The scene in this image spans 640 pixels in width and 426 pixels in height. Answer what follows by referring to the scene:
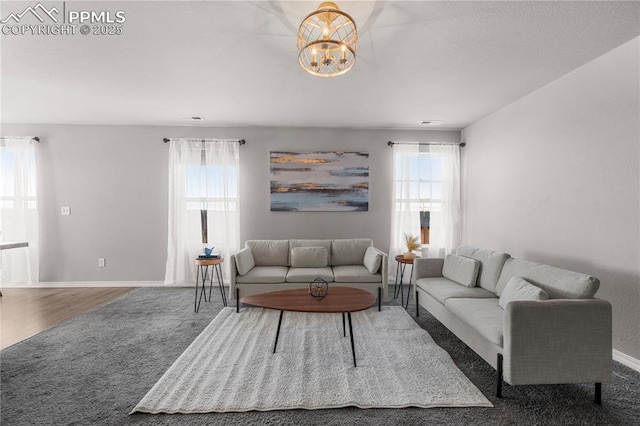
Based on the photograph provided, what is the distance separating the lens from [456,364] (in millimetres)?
2443

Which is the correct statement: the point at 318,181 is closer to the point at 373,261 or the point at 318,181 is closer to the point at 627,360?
the point at 373,261

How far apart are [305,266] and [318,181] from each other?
4.85 feet

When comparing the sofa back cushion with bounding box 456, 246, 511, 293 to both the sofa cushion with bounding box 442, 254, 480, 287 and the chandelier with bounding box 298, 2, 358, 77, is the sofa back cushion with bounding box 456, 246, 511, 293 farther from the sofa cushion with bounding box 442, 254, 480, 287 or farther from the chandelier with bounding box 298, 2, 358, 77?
the chandelier with bounding box 298, 2, 358, 77

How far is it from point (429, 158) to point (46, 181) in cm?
612

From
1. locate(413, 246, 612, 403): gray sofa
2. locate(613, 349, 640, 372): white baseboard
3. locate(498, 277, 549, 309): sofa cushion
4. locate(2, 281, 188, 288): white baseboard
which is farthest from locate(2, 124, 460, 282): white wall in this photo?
locate(613, 349, 640, 372): white baseboard

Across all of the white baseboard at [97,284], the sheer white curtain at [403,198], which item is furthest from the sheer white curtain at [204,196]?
the sheer white curtain at [403,198]

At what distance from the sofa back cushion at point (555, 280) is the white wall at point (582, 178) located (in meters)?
0.62

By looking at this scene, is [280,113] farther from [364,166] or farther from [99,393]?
[99,393]

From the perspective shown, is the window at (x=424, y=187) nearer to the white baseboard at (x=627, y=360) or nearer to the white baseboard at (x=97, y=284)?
the white baseboard at (x=627, y=360)

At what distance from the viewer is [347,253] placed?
4.42 m

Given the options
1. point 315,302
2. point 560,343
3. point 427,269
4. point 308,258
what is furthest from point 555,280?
point 308,258

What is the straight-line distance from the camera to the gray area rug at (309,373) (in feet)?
6.41

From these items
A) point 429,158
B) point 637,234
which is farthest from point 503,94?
point 637,234

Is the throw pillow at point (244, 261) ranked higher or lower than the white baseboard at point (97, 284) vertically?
higher
